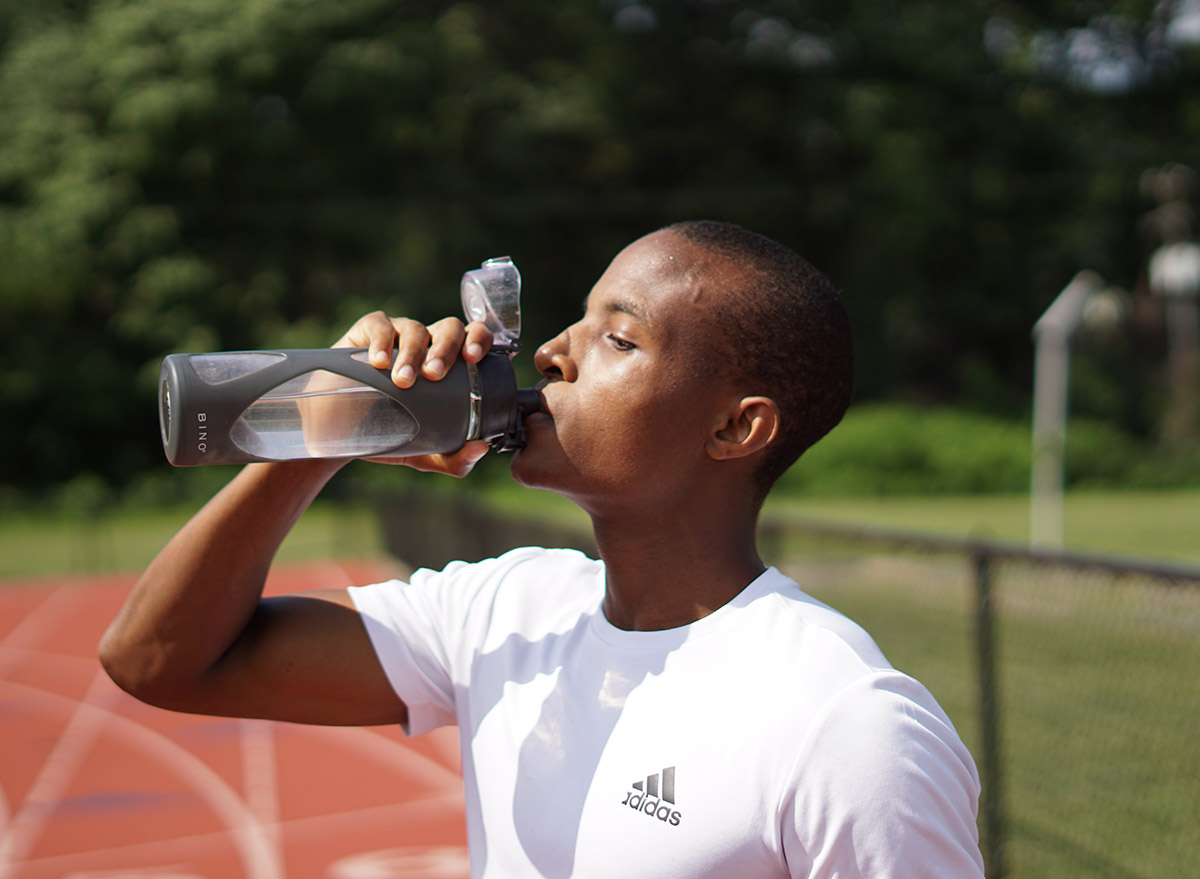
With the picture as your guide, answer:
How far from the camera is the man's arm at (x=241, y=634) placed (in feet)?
6.36

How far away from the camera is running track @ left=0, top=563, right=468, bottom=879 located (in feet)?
18.7

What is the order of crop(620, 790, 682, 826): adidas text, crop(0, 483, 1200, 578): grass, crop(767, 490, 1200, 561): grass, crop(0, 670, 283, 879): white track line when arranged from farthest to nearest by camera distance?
crop(0, 483, 1200, 578): grass → crop(767, 490, 1200, 561): grass → crop(0, 670, 283, 879): white track line → crop(620, 790, 682, 826): adidas text

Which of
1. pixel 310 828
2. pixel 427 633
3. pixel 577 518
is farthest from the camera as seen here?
pixel 577 518

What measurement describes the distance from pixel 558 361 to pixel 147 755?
689cm

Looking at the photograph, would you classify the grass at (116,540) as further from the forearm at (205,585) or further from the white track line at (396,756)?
the forearm at (205,585)

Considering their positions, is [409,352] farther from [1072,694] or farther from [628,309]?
[1072,694]

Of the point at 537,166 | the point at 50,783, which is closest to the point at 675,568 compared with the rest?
the point at 50,783

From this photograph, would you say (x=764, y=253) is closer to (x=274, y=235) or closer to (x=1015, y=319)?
(x=274, y=235)

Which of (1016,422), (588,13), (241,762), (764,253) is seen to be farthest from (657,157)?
(764,253)

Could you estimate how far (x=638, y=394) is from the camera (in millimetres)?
1734

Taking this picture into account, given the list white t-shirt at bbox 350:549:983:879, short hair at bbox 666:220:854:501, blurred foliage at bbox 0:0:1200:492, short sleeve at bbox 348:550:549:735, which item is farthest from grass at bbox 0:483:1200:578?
short hair at bbox 666:220:854:501

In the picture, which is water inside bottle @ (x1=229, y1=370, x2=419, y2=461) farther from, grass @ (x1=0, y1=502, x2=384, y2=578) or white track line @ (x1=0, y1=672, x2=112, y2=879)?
grass @ (x1=0, y1=502, x2=384, y2=578)

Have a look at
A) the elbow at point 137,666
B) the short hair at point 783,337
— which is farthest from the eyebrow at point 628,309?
the elbow at point 137,666

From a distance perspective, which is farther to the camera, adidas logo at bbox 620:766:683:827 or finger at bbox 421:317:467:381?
finger at bbox 421:317:467:381
